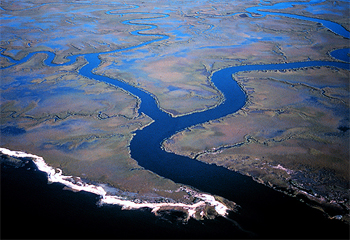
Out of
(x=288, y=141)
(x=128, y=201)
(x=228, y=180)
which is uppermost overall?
(x=288, y=141)

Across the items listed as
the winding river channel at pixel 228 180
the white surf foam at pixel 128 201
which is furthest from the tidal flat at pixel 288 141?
the white surf foam at pixel 128 201

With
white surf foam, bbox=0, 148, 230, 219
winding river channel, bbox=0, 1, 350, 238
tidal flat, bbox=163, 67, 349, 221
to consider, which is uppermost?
tidal flat, bbox=163, 67, 349, 221

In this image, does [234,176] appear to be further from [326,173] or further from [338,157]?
[338,157]

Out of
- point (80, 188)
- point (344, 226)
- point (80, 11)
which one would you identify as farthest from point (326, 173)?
point (80, 11)

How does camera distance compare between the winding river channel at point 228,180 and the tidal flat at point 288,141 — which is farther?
the tidal flat at point 288,141

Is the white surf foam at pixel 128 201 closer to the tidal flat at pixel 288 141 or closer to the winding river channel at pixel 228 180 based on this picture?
the winding river channel at pixel 228 180

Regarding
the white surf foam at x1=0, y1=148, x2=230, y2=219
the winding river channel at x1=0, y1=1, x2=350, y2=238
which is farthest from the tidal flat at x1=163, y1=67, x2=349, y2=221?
the white surf foam at x1=0, y1=148, x2=230, y2=219

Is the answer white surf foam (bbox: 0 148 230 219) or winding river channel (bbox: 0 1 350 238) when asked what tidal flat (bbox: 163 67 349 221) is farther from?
white surf foam (bbox: 0 148 230 219)

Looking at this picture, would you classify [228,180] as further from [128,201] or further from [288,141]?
[288,141]

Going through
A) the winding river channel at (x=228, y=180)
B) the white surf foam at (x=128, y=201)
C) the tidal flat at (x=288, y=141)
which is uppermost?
the tidal flat at (x=288, y=141)

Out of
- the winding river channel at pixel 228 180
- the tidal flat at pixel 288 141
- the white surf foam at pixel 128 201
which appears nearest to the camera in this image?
the winding river channel at pixel 228 180

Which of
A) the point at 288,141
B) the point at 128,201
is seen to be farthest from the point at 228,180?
the point at 288,141

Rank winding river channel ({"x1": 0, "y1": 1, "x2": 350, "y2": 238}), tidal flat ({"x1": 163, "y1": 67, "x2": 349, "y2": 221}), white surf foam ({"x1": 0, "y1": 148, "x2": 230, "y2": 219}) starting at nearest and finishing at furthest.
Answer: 1. winding river channel ({"x1": 0, "y1": 1, "x2": 350, "y2": 238})
2. white surf foam ({"x1": 0, "y1": 148, "x2": 230, "y2": 219})
3. tidal flat ({"x1": 163, "y1": 67, "x2": 349, "y2": 221})
